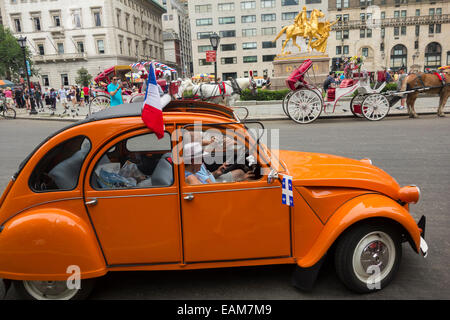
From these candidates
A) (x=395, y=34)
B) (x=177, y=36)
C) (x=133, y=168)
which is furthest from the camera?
(x=177, y=36)

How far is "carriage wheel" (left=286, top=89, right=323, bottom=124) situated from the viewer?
12.3 metres

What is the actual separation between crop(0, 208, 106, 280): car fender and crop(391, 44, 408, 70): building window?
8666cm

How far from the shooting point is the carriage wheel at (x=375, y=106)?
40.4 ft

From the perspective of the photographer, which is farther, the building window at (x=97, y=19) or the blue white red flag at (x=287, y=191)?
the building window at (x=97, y=19)

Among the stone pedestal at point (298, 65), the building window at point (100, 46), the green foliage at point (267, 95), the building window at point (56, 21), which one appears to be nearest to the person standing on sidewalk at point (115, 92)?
the green foliage at point (267, 95)

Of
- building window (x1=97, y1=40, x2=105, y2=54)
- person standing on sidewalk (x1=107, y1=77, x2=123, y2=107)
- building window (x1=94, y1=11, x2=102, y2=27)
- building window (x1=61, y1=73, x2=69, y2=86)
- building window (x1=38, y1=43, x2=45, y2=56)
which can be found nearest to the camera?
person standing on sidewalk (x1=107, y1=77, x2=123, y2=107)

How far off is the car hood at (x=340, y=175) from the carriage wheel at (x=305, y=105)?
9170mm

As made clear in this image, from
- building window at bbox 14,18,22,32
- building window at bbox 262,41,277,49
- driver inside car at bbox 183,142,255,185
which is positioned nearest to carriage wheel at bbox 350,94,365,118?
driver inside car at bbox 183,142,255,185

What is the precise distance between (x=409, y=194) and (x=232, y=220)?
1.59m

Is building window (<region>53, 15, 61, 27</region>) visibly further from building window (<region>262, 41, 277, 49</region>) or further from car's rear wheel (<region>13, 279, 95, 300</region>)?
car's rear wheel (<region>13, 279, 95, 300</region>)

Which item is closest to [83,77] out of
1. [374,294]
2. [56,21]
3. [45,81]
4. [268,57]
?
[45,81]

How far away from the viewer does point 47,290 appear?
2.82 meters

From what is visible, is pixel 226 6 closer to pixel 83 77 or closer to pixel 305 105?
pixel 83 77

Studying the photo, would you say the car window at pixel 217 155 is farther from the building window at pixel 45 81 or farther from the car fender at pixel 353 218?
the building window at pixel 45 81
